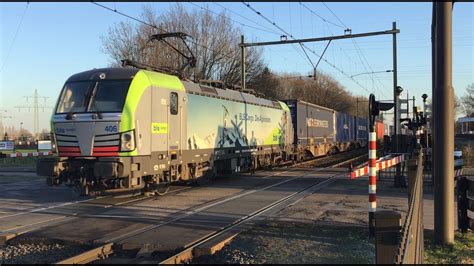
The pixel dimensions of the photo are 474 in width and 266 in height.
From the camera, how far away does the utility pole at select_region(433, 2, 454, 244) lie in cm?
764

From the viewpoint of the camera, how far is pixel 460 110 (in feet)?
352

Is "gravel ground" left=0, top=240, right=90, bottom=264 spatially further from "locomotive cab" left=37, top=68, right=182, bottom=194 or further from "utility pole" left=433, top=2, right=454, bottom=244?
"utility pole" left=433, top=2, right=454, bottom=244

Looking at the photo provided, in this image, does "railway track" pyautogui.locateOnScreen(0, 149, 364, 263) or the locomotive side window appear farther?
the locomotive side window

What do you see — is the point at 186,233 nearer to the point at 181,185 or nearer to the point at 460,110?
the point at 181,185

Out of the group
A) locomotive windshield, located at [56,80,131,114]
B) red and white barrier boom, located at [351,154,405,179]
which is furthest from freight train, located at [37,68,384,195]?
red and white barrier boom, located at [351,154,405,179]

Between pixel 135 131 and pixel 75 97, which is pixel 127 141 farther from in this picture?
pixel 75 97

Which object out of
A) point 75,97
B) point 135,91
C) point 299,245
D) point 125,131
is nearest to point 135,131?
point 125,131

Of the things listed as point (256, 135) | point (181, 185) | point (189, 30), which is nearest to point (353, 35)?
point (256, 135)

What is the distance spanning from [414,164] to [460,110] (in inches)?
4250

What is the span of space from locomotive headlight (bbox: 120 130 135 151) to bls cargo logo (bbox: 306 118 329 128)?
733 inches

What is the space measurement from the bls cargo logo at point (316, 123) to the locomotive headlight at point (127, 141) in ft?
61.1

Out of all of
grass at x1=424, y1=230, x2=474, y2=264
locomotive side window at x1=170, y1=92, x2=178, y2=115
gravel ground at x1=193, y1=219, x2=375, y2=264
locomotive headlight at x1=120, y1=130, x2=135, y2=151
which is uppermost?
locomotive side window at x1=170, y1=92, x2=178, y2=115

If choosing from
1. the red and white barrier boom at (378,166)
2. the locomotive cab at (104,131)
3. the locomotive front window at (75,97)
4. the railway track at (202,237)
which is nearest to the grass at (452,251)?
the red and white barrier boom at (378,166)

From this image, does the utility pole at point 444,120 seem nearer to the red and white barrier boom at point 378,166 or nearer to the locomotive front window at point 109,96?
the red and white barrier boom at point 378,166
